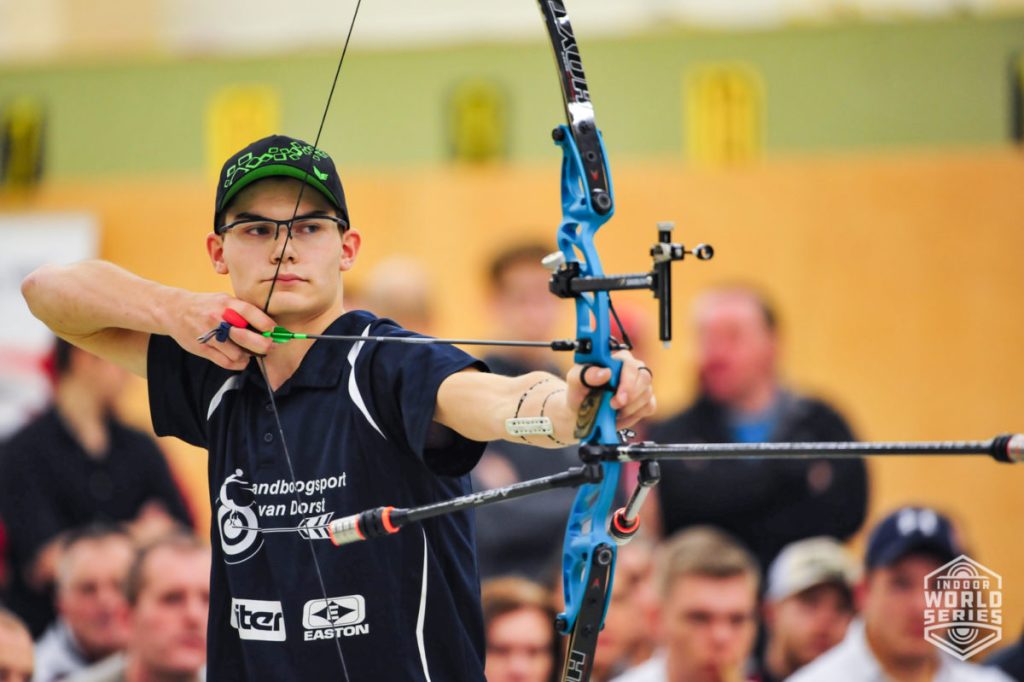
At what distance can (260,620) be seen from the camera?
245 centimetres

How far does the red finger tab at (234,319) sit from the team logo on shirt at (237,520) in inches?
10.5

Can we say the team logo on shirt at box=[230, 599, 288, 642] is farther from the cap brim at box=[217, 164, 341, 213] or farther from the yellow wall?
the yellow wall

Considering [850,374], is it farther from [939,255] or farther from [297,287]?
[297,287]

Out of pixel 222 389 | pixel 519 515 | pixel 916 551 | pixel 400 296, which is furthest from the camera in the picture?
pixel 400 296

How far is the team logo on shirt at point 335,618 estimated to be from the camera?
7.84ft

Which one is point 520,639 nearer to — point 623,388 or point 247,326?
point 247,326

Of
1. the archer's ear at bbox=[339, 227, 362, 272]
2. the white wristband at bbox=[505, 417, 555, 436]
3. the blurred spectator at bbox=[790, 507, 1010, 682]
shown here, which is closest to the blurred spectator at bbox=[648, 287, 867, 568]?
the blurred spectator at bbox=[790, 507, 1010, 682]

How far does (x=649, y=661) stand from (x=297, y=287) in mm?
2312

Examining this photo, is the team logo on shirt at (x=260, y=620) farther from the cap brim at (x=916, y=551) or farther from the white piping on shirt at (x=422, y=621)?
the cap brim at (x=916, y=551)

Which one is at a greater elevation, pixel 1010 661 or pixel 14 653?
pixel 14 653

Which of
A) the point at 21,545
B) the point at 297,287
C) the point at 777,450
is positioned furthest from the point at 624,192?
the point at 777,450

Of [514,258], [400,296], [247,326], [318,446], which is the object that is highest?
[514,258]

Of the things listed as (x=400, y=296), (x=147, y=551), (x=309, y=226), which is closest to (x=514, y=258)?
(x=400, y=296)

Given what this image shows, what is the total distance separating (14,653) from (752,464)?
94.0 inches
